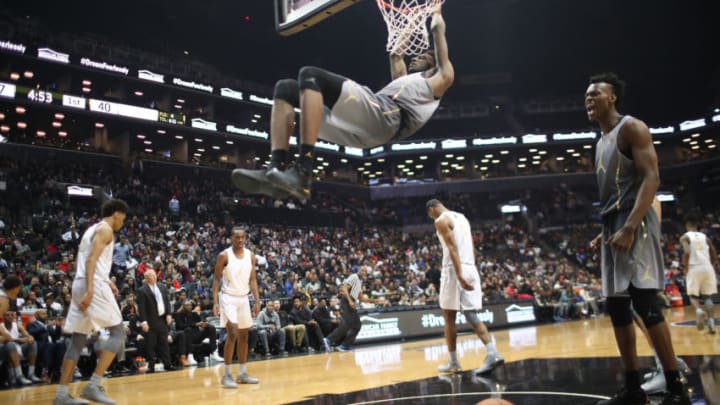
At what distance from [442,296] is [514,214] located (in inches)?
1312

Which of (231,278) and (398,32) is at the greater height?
(398,32)

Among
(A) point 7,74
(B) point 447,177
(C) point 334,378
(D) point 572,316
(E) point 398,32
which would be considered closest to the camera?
(E) point 398,32

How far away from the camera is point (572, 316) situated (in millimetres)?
20156

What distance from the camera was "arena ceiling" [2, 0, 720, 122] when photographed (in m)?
33.3

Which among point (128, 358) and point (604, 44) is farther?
point (604, 44)

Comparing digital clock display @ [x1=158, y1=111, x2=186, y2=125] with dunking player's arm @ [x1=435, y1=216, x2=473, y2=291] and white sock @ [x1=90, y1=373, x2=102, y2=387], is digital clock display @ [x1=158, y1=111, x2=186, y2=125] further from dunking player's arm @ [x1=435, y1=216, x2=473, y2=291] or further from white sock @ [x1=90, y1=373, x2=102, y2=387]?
dunking player's arm @ [x1=435, y1=216, x2=473, y2=291]

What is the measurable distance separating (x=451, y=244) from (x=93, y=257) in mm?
4023

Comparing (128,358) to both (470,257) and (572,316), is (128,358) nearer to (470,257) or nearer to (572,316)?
(470,257)

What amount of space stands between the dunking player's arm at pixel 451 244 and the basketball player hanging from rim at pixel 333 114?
A: 324 centimetres

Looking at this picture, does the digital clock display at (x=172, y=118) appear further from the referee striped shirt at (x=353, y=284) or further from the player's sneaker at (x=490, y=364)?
the player's sneaker at (x=490, y=364)

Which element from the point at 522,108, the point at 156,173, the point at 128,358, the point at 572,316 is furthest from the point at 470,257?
the point at 522,108

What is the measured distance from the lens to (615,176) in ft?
13.4

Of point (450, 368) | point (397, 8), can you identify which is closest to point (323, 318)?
point (450, 368)

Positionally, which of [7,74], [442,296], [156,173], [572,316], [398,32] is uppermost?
[7,74]
